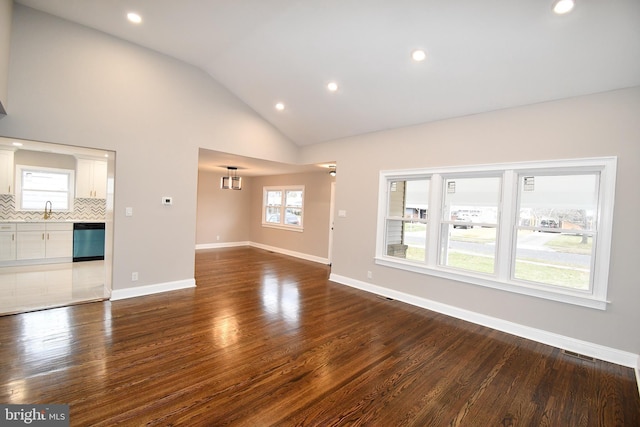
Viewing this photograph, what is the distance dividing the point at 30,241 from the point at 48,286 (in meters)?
2.05

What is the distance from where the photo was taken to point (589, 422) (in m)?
2.01

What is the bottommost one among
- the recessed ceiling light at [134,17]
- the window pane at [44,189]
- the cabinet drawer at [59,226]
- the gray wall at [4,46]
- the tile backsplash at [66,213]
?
the cabinet drawer at [59,226]

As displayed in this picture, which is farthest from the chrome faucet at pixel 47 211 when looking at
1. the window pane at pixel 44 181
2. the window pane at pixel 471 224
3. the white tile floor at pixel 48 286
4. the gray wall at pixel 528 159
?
the window pane at pixel 471 224

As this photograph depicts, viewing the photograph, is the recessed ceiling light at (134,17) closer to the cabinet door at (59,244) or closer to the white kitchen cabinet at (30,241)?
the white kitchen cabinet at (30,241)

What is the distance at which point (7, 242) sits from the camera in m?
5.39

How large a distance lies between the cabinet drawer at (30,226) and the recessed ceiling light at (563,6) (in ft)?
27.9

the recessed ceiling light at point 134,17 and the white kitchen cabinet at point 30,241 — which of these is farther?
the white kitchen cabinet at point 30,241

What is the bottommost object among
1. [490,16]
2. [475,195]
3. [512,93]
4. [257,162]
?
[475,195]

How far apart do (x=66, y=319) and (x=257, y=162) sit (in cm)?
395

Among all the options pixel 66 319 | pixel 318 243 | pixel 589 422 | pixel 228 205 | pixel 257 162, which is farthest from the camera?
pixel 228 205

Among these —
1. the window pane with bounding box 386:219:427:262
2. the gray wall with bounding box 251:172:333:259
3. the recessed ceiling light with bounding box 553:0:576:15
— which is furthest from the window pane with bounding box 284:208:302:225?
the recessed ceiling light with bounding box 553:0:576:15

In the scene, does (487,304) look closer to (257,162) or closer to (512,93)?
(512,93)

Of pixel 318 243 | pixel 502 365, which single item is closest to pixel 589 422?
pixel 502 365

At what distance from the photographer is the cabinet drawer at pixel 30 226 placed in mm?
5504
